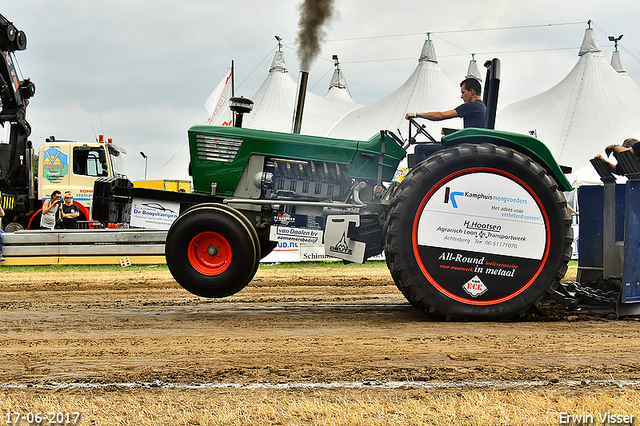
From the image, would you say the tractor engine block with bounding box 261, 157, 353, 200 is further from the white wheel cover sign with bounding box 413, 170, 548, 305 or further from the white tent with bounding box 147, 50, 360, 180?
the white tent with bounding box 147, 50, 360, 180

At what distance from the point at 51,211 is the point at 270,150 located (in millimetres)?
9490

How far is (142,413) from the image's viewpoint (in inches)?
99.3

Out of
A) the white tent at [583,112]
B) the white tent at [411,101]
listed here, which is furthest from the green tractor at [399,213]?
the white tent at [411,101]

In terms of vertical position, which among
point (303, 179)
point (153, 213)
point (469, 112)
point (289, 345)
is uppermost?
point (469, 112)

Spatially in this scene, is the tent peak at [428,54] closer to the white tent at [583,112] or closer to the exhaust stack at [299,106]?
the white tent at [583,112]

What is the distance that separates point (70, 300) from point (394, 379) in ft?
15.7

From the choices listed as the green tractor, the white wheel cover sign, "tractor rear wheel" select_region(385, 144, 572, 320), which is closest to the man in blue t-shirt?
the green tractor

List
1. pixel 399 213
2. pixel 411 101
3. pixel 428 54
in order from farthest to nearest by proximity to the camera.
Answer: pixel 428 54 → pixel 411 101 → pixel 399 213

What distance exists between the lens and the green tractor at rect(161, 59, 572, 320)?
4.38 meters

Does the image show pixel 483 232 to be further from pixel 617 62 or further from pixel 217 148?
pixel 617 62

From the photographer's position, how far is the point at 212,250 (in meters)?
4.71

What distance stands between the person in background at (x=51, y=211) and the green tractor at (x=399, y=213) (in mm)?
8798

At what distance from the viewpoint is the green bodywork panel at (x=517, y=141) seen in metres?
4.62

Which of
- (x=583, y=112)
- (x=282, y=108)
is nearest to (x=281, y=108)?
(x=282, y=108)
